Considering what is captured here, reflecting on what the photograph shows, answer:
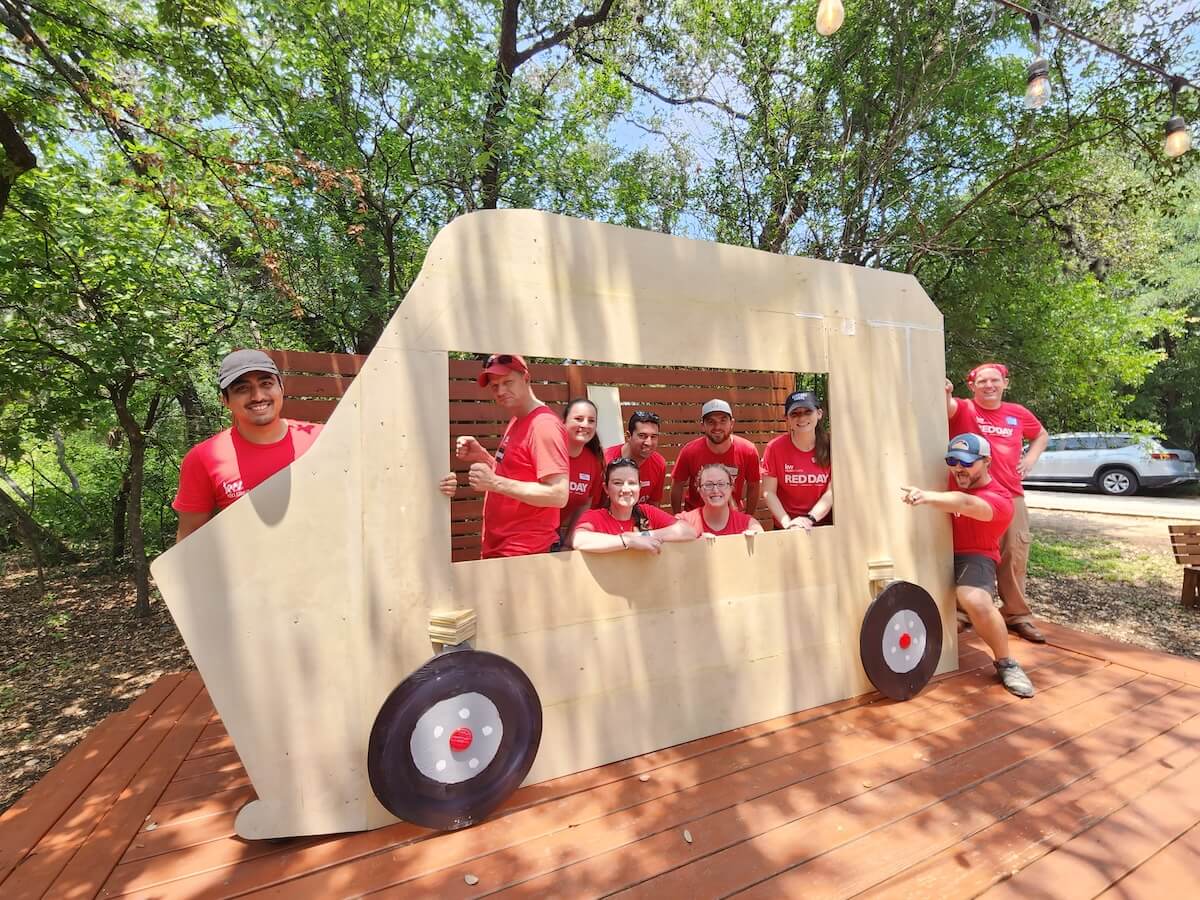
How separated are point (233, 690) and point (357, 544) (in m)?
0.68

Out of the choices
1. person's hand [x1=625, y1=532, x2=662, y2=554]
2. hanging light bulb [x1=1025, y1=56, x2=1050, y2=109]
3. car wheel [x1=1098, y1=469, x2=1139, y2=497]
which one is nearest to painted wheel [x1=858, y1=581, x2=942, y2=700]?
person's hand [x1=625, y1=532, x2=662, y2=554]

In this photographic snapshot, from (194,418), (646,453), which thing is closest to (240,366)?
(646,453)

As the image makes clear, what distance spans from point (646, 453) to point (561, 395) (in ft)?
3.71

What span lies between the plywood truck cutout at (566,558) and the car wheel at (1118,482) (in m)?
14.1

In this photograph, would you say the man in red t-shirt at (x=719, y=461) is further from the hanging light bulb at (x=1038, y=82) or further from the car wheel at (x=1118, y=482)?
the car wheel at (x=1118, y=482)

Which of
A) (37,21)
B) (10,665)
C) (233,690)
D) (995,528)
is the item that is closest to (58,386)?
(10,665)

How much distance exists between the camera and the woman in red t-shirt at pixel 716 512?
3059mm

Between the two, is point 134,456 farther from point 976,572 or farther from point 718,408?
point 976,572

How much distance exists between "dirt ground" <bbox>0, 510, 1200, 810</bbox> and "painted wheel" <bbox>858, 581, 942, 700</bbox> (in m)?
3.00

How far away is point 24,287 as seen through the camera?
4.55m

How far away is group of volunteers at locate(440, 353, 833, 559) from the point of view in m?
2.52

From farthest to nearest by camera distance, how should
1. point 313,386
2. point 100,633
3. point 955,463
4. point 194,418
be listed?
point 194,418 → point 100,633 → point 313,386 → point 955,463

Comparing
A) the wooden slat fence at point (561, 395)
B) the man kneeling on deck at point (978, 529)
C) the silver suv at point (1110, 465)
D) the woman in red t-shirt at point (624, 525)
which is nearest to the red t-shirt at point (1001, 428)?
the man kneeling on deck at point (978, 529)

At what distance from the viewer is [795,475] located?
3533mm
